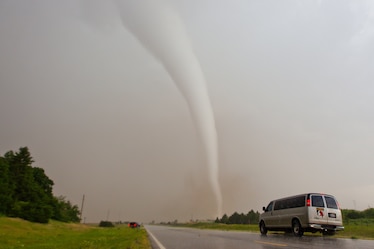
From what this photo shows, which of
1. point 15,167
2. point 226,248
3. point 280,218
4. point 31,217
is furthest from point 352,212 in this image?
point 15,167

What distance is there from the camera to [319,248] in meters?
9.51

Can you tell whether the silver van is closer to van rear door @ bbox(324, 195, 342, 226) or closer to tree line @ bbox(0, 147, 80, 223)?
van rear door @ bbox(324, 195, 342, 226)

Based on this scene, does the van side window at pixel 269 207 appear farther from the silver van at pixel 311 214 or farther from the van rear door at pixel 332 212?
the van rear door at pixel 332 212

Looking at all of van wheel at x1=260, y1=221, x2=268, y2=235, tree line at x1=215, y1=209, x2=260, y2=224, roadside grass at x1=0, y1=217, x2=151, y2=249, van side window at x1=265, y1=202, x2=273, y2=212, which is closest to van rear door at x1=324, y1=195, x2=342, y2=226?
van side window at x1=265, y1=202, x2=273, y2=212

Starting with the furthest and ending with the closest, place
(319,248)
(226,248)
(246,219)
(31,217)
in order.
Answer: (246,219) → (31,217) → (226,248) → (319,248)

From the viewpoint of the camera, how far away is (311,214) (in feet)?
53.2

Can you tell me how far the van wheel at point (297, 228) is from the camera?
16.8m

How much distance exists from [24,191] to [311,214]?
217ft

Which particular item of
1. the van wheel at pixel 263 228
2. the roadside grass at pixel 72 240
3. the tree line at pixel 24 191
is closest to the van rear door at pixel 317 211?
the van wheel at pixel 263 228

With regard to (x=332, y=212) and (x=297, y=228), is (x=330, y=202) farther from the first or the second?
(x=297, y=228)

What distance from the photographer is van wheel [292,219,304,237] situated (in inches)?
663

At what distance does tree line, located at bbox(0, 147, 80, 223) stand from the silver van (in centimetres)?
4561

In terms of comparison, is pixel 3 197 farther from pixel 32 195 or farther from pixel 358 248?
pixel 358 248

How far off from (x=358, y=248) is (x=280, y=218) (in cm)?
944
